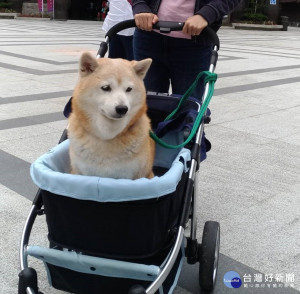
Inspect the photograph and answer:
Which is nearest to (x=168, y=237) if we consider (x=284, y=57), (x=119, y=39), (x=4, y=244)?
(x=4, y=244)

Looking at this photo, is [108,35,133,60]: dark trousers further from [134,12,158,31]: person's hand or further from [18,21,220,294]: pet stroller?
[18,21,220,294]: pet stroller

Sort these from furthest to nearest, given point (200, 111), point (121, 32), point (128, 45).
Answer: point (128, 45)
point (121, 32)
point (200, 111)

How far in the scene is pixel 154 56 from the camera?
308 centimetres


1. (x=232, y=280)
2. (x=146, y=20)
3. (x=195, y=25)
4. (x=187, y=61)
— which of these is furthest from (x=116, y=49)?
(x=232, y=280)

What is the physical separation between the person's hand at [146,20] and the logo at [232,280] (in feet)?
5.01

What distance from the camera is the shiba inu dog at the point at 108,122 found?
1986mm

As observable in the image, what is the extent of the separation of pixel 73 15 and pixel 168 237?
32.7 meters

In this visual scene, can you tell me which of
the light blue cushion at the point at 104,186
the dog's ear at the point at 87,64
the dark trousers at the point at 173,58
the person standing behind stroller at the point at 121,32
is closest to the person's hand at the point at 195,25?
the dark trousers at the point at 173,58

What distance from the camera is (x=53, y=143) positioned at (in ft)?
15.4

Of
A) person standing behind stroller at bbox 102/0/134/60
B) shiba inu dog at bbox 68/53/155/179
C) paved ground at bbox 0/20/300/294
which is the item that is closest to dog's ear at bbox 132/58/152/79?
shiba inu dog at bbox 68/53/155/179

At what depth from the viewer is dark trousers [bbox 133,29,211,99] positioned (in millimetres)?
3000

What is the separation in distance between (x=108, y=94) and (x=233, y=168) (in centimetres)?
253

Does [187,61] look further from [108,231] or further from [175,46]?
[108,231]

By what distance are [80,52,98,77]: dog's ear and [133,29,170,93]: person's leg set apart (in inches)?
42.4
